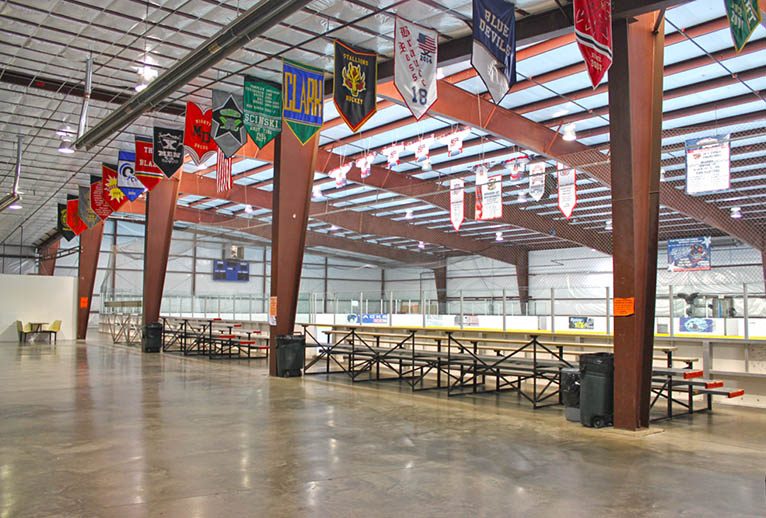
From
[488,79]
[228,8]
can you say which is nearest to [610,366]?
[488,79]

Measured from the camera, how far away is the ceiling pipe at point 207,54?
7648 millimetres

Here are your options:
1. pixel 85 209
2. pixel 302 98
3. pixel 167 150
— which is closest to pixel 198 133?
pixel 167 150

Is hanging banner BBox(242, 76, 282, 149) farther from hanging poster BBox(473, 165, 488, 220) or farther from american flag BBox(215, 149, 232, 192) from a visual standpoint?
hanging poster BBox(473, 165, 488, 220)

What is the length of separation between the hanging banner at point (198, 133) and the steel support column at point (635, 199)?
818 centimetres

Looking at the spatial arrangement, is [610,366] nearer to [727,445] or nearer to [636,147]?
[727,445]

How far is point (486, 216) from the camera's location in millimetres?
15062

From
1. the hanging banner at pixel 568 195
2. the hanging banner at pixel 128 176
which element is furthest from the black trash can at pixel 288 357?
the hanging banner at pixel 128 176

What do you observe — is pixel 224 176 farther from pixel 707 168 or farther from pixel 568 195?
pixel 707 168

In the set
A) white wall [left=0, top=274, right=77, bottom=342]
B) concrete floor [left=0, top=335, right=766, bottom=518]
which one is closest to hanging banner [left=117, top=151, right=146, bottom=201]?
concrete floor [left=0, top=335, right=766, bottom=518]

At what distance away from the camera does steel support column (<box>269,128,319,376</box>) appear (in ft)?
40.2

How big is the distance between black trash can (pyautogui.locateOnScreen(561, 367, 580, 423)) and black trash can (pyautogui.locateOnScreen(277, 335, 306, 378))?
246 inches

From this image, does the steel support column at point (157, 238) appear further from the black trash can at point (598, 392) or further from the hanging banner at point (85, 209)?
the black trash can at point (598, 392)

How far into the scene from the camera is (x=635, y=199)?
7215mm

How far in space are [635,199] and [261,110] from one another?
7.30 metres
